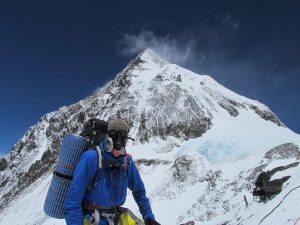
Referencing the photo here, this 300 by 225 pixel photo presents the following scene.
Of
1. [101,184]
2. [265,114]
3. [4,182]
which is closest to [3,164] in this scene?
[4,182]

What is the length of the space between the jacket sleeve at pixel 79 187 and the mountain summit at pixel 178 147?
223 inches

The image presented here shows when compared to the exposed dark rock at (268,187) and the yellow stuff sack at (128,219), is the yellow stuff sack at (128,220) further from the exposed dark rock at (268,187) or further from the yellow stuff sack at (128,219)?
the exposed dark rock at (268,187)

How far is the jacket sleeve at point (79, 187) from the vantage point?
4516 millimetres

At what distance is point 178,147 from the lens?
47781 mm

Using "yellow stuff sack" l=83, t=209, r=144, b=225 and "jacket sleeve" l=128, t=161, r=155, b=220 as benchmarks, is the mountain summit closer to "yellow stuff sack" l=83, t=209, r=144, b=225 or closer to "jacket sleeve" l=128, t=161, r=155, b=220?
"jacket sleeve" l=128, t=161, r=155, b=220

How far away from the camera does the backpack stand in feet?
17.3

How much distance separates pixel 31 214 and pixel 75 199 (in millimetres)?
41743

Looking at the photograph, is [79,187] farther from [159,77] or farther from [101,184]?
[159,77]

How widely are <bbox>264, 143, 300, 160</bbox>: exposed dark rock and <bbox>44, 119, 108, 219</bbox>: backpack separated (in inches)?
975

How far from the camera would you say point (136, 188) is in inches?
220

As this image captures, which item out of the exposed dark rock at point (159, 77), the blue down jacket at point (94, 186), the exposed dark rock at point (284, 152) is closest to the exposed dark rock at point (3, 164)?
the exposed dark rock at point (159, 77)

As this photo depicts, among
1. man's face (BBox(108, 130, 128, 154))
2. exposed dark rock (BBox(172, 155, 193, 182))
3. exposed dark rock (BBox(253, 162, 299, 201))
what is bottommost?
man's face (BBox(108, 130, 128, 154))

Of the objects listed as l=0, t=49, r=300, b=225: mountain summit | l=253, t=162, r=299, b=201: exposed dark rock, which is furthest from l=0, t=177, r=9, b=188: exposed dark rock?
l=253, t=162, r=299, b=201: exposed dark rock

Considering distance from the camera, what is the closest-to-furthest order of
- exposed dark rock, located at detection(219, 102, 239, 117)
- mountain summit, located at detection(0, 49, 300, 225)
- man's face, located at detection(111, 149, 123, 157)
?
1. man's face, located at detection(111, 149, 123, 157)
2. mountain summit, located at detection(0, 49, 300, 225)
3. exposed dark rock, located at detection(219, 102, 239, 117)
